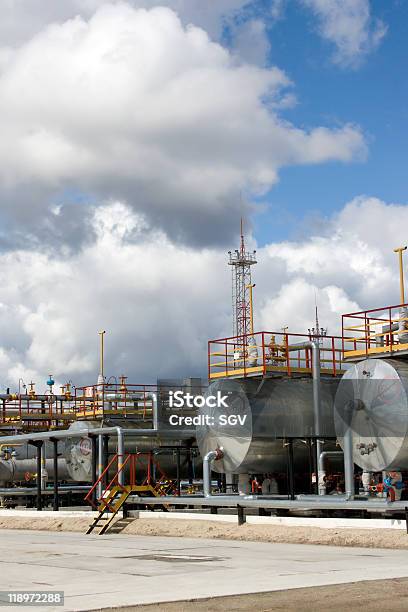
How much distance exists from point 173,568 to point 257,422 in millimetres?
11642

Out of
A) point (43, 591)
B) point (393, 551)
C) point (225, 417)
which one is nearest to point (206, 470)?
point (225, 417)

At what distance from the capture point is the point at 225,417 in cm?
2953

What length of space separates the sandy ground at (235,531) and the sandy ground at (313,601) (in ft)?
23.9

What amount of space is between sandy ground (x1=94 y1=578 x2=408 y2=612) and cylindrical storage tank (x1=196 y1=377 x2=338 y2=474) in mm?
14648

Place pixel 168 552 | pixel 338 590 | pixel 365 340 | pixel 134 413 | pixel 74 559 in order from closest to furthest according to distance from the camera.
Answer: pixel 338 590, pixel 74 559, pixel 168 552, pixel 365 340, pixel 134 413

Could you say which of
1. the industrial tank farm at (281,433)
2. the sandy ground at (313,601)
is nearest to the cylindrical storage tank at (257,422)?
the industrial tank farm at (281,433)

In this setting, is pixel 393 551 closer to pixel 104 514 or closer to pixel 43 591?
pixel 43 591

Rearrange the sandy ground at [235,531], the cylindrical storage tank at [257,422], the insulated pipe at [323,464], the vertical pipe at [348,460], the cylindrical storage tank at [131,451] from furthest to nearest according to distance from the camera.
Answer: the cylindrical storage tank at [131,451] → the cylindrical storage tank at [257,422] → the insulated pipe at [323,464] → the vertical pipe at [348,460] → the sandy ground at [235,531]

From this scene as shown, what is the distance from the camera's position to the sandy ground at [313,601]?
12164 millimetres

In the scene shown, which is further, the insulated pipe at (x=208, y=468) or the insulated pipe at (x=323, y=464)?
the insulated pipe at (x=208, y=468)

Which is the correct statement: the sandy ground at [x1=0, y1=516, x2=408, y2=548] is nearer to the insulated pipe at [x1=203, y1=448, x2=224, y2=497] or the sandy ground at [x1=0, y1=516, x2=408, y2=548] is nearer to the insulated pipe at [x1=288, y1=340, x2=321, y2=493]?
the insulated pipe at [x1=203, y1=448, x2=224, y2=497]

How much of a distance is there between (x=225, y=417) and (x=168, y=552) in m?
8.82

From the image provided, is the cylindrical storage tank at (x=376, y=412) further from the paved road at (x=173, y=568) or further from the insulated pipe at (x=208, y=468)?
the insulated pipe at (x=208, y=468)

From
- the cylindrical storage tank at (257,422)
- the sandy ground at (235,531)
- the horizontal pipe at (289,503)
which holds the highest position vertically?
the cylindrical storage tank at (257,422)
